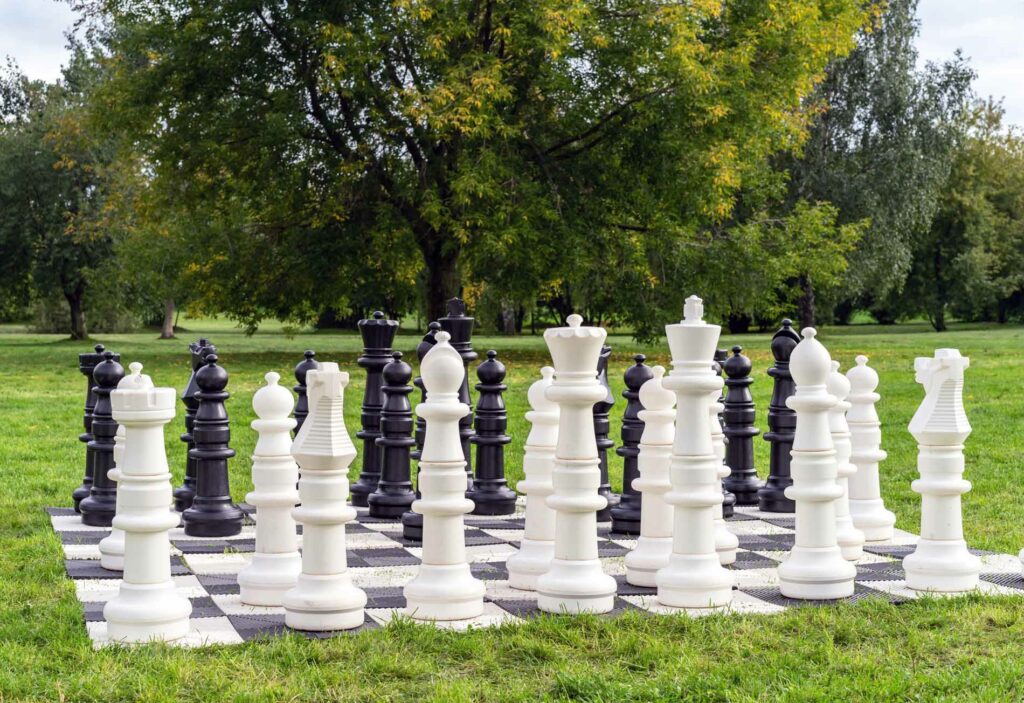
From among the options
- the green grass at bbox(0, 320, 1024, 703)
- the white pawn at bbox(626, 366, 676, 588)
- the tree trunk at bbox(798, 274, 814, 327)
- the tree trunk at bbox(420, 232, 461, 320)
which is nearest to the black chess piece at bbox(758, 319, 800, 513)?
the white pawn at bbox(626, 366, 676, 588)

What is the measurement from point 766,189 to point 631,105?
5668 millimetres

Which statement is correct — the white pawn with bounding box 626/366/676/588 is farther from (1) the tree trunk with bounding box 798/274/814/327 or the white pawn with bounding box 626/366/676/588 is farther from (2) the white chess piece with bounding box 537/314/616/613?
(1) the tree trunk with bounding box 798/274/814/327

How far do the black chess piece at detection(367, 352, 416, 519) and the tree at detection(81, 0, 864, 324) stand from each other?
1228 centimetres

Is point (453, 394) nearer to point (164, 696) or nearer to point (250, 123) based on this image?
point (164, 696)

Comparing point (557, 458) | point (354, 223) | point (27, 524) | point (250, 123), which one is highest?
point (250, 123)

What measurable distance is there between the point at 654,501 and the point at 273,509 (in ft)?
4.22

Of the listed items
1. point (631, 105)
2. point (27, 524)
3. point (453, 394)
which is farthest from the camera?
point (631, 105)

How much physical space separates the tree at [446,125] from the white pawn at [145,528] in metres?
14.2

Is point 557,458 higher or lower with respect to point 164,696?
higher

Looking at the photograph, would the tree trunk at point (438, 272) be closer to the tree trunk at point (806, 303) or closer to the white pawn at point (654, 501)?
the tree trunk at point (806, 303)

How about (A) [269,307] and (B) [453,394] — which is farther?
(A) [269,307]

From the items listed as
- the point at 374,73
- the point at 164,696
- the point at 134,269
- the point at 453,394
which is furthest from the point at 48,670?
the point at 134,269

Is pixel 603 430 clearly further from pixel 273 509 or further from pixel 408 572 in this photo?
pixel 273 509

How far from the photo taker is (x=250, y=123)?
19.4 meters
